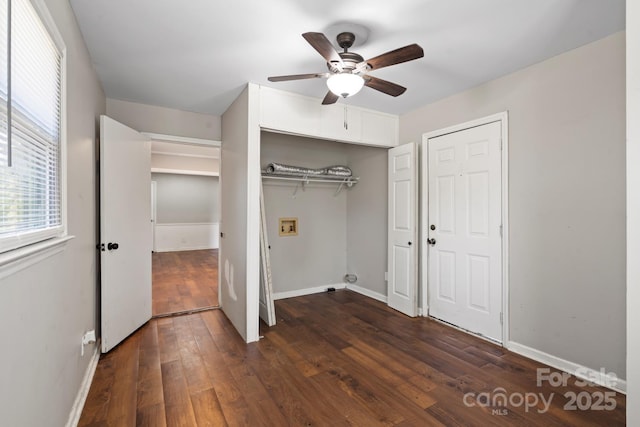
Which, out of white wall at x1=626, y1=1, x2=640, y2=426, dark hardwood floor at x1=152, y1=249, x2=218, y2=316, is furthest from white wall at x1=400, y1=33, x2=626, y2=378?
dark hardwood floor at x1=152, y1=249, x2=218, y2=316

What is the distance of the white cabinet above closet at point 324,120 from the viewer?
3.01 m

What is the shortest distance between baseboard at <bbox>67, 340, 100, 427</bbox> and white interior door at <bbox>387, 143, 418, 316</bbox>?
3.08 m

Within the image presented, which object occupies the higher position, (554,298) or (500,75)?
(500,75)

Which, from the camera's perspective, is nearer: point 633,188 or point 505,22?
point 633,188

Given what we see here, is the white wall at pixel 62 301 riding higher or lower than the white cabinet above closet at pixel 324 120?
lower

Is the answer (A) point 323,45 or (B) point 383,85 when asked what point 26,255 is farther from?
(B) point 383,85

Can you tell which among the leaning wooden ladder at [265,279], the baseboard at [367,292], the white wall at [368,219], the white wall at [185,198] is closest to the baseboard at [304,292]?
the baseboard at [367,292]

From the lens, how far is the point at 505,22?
1962 millimetres

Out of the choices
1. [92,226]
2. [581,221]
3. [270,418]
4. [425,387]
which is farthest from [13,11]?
[581,221]

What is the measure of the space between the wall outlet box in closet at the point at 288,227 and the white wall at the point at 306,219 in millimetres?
53

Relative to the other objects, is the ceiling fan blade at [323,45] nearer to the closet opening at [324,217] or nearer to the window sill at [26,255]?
the window sill at [26,255]

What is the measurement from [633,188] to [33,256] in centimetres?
261

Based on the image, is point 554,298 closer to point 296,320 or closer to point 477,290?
point 477,290

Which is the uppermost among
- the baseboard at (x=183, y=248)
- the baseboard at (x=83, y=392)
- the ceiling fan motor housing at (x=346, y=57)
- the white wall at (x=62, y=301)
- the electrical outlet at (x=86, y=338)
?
the ceiling fan motor housing at (x=346, y=57)
